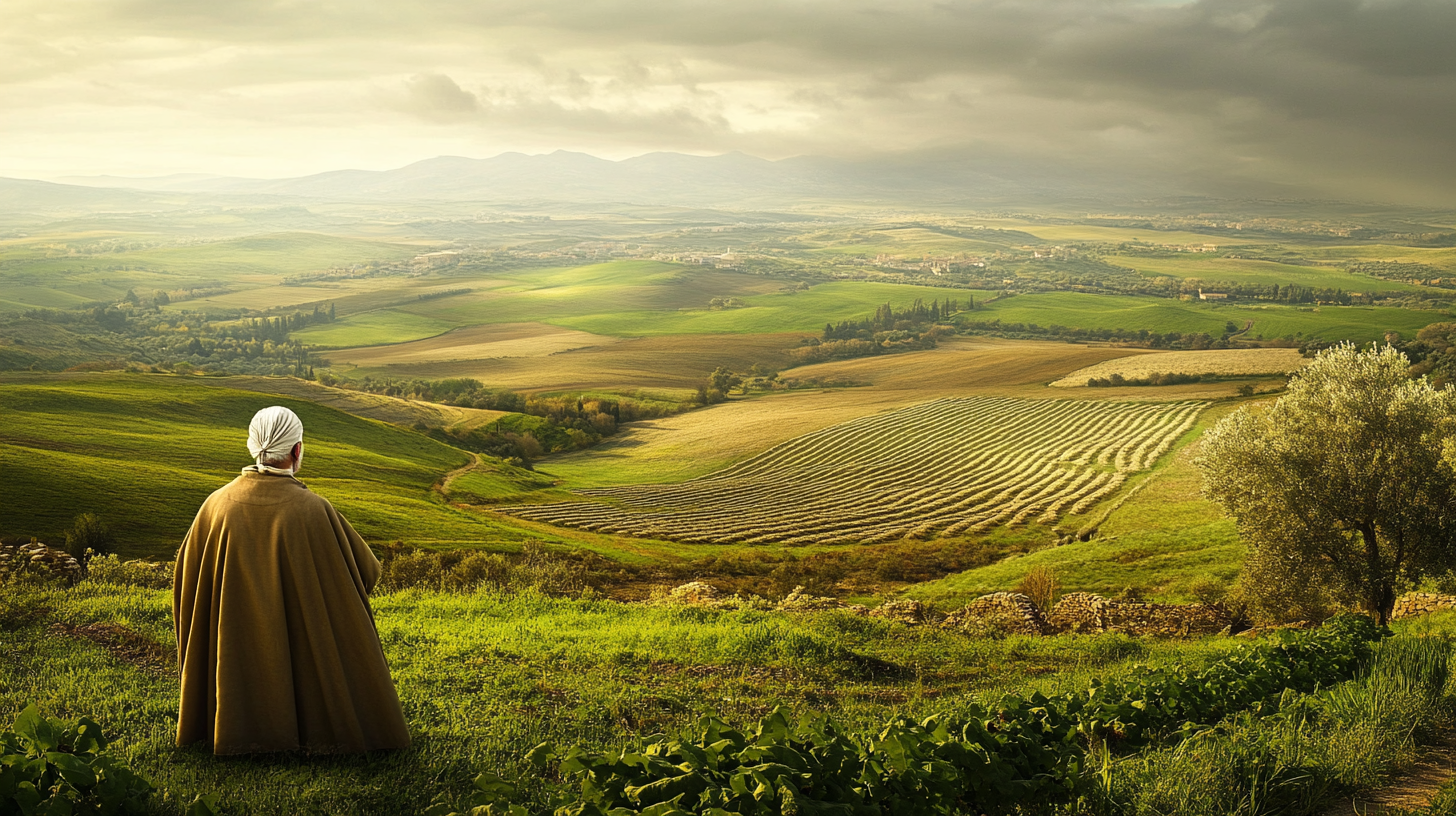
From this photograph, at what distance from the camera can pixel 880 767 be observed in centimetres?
624

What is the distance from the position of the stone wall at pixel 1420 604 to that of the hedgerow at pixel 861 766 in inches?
670

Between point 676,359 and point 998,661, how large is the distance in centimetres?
14950

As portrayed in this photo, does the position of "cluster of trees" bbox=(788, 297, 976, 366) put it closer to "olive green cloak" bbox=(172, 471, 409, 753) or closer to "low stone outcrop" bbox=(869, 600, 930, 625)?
"low stone outcrop" bbox=(869, 600, 930, 625)

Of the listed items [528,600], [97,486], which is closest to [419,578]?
[528,600]

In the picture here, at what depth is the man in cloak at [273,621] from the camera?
7.49 metres

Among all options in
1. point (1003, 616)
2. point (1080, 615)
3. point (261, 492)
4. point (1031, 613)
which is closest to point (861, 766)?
point (261, 492)

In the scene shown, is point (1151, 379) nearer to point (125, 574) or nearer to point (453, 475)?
point (453, 475)

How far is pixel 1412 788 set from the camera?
7727 millimetres

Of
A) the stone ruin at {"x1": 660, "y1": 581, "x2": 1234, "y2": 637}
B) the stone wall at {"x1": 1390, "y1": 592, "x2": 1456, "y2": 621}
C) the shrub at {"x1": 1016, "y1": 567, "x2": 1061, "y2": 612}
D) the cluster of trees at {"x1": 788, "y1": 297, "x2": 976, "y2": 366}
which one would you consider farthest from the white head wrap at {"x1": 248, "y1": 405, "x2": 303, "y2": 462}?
the cluster of trees at {"x1": 788, "y1": 297, "x2": 976, "y2": 366}

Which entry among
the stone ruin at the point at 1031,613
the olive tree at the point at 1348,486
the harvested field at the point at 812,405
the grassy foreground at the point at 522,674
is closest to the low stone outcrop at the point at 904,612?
the stone ruin at the point at 1031,613

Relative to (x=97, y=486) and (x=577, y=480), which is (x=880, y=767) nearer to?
(x=97, y=486)

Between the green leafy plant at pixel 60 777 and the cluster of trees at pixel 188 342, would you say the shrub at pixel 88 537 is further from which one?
the cluster of trees at pixel 188 342

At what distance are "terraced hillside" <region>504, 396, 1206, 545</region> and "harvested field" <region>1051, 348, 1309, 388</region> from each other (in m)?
20.4

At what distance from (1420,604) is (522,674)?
78.1 feet
